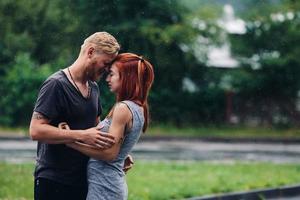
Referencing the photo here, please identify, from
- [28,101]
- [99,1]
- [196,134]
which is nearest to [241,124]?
[196,134]

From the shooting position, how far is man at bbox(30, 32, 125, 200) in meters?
3.69

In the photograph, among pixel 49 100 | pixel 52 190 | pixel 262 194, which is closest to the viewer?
pixel 49 100

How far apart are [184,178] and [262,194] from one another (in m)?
1.30

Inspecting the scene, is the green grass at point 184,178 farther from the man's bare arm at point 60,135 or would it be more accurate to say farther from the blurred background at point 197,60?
the blurred background at point 197,60

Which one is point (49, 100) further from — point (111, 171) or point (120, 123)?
point (111, 171)

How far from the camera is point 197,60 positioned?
2420cm

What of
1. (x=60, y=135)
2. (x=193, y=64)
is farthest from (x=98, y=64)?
(x=193, y=64)

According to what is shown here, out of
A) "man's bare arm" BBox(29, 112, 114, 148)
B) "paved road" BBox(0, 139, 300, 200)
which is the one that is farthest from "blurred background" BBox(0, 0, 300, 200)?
"man's bare arm" BBox(29, 112, 114, 148)

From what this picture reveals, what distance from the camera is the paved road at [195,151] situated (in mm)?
14508

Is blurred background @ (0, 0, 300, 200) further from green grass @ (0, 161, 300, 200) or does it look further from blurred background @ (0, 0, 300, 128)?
green grass @ (0, 161, 300, 200)

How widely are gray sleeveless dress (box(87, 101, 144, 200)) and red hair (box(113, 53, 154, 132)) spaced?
0.05 metres

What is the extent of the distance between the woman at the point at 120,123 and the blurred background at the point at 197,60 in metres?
17.9

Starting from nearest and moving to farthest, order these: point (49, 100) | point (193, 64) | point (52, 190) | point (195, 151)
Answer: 1. point (49, 100)
2. point (52, 190)
3. point (195, 151)
4. point (193, 64)

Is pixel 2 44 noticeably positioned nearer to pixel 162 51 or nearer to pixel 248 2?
Answer: pixel 162 51
